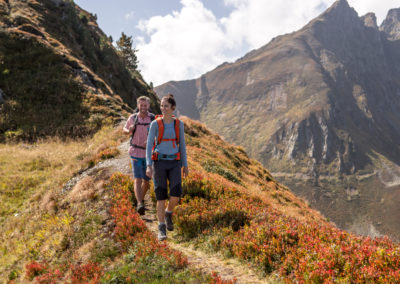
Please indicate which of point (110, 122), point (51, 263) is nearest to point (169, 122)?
point (51, 263)

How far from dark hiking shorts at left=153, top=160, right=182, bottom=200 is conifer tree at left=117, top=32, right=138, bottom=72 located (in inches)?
2818

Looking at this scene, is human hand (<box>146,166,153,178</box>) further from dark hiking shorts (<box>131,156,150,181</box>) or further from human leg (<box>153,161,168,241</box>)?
dark hiking shorts (<box>131,156,150,181</box>)

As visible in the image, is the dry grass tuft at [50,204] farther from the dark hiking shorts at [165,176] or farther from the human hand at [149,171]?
the human hand at [149,171]

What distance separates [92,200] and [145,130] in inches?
117

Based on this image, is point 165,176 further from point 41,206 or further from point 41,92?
point 41,92

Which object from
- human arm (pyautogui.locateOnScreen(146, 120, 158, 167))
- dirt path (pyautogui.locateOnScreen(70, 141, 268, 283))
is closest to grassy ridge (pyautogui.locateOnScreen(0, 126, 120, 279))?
dirt path (pyautogui.locateOnScreen(70, 141, 268, 283))

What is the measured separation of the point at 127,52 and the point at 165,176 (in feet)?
245

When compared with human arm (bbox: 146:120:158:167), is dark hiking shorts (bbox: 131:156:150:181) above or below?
below

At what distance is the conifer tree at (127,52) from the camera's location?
238ft

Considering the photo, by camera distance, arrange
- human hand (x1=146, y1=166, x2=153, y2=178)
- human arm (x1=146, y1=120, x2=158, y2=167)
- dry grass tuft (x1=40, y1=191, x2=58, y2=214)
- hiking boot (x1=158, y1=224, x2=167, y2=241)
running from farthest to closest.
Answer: dry grass tuft (x1=40, y1=191, x2=58, y2=214) < hiking boot (x1=158, y1=224, x2=167, y2=241) < human arm (x1=146, y1=120, x2=158, y2=167) < human hand (x1=146, y1=166, x2=153, y2=178)

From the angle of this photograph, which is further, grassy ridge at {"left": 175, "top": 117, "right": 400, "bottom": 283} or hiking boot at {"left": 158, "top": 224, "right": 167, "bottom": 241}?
hiking boot at {"left": 158, "top": 224, "right": 167, "bottom": 241}

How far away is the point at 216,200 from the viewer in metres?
7.70

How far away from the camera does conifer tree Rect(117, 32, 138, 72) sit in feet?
238

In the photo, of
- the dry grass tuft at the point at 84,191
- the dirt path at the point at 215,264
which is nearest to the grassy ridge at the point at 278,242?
the dirt path at the point at 215,264
